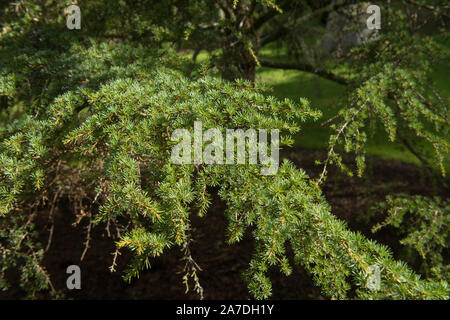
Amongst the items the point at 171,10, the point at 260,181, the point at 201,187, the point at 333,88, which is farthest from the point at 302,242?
the point at 333,88

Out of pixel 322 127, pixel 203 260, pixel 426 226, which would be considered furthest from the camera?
pixel 322 127

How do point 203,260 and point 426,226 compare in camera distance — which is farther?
point 203,260

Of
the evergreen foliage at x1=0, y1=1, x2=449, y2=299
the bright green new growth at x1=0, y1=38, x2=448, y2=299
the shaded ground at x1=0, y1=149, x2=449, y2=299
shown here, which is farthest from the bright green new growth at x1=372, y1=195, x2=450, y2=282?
the bright green new growth at x1=0, y1=38, x2=448, y2=299

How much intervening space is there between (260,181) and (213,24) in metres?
2.29

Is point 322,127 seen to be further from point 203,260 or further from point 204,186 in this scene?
point 204,186

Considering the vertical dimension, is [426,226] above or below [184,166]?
below

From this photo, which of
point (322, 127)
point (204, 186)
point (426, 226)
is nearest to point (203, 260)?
point (426, 226)

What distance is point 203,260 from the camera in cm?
521

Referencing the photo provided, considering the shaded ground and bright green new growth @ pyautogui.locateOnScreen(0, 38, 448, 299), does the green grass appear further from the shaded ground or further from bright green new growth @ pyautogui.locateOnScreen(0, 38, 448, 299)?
bright green new growth @ pyautogui.locateOnScreen(0, 38, 448, 299)

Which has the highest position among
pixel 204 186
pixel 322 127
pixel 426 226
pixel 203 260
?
pixel 322 127

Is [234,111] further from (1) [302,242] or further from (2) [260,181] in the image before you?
(1) [302,242]

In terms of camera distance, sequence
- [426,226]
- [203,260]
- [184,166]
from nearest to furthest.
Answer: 1. [184,166]
2. [426,226]
3. [203,260]

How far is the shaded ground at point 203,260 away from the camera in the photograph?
15.0 ft

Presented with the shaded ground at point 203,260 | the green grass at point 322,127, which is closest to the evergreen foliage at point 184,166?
the shaded ground at point 203,260
